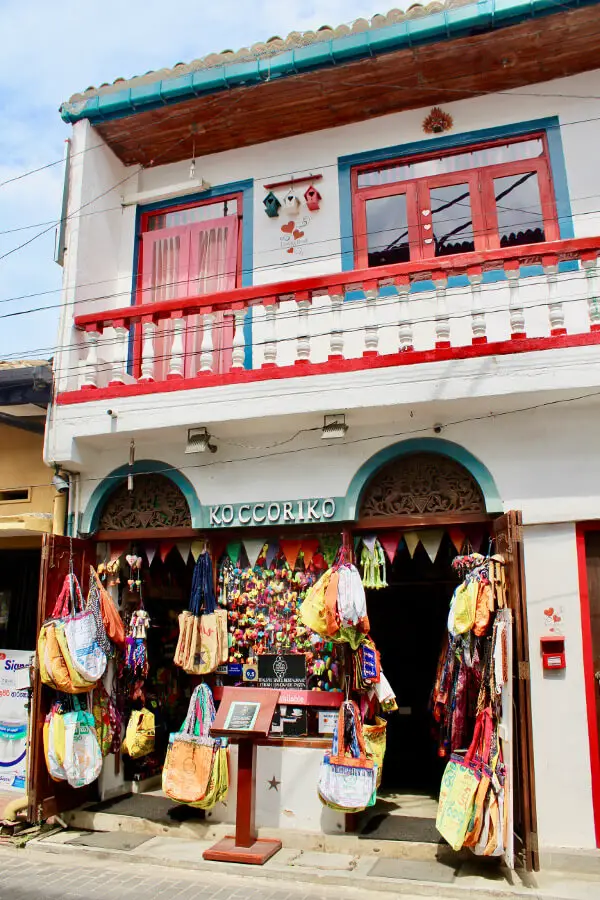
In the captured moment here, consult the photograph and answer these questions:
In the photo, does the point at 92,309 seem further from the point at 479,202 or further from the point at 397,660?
the point at 397,660

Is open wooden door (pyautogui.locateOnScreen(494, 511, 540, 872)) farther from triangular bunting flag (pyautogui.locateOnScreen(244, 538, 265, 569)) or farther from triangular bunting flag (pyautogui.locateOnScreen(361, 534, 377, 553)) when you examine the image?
triangular bunting flag (pyautogui.locateOnScreen(244, 538, 265, 569))

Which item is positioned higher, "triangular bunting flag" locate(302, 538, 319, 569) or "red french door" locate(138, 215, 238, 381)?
"red french door" locate(138, 215, 238, 381)

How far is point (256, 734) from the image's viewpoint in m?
5.95

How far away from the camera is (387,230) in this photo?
7953 mm

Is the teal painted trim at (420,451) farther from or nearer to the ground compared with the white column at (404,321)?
nearer to the ground

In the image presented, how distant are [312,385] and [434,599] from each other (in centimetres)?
365

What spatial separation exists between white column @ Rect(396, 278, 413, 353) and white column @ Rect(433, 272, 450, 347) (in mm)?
249

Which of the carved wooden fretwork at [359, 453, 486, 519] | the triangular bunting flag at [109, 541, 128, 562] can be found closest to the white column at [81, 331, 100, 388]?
the triangular bunting flag at [109, 541, 128, 562]

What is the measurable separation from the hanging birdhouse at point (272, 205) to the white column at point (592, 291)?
3.55m

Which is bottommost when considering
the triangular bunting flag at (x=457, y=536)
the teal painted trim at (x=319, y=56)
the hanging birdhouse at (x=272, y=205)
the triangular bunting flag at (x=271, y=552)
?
the triangular bunting flag at (x=271, y=552)

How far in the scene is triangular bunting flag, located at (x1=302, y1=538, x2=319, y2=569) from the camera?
6.99 m

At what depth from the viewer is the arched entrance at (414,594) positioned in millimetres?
6602

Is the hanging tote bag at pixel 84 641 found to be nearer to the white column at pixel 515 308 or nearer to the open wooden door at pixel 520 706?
the open wooden door at pixel 520 706

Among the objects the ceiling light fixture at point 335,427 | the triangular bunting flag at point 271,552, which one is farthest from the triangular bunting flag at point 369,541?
the ceiling light fixture at point 335,427
